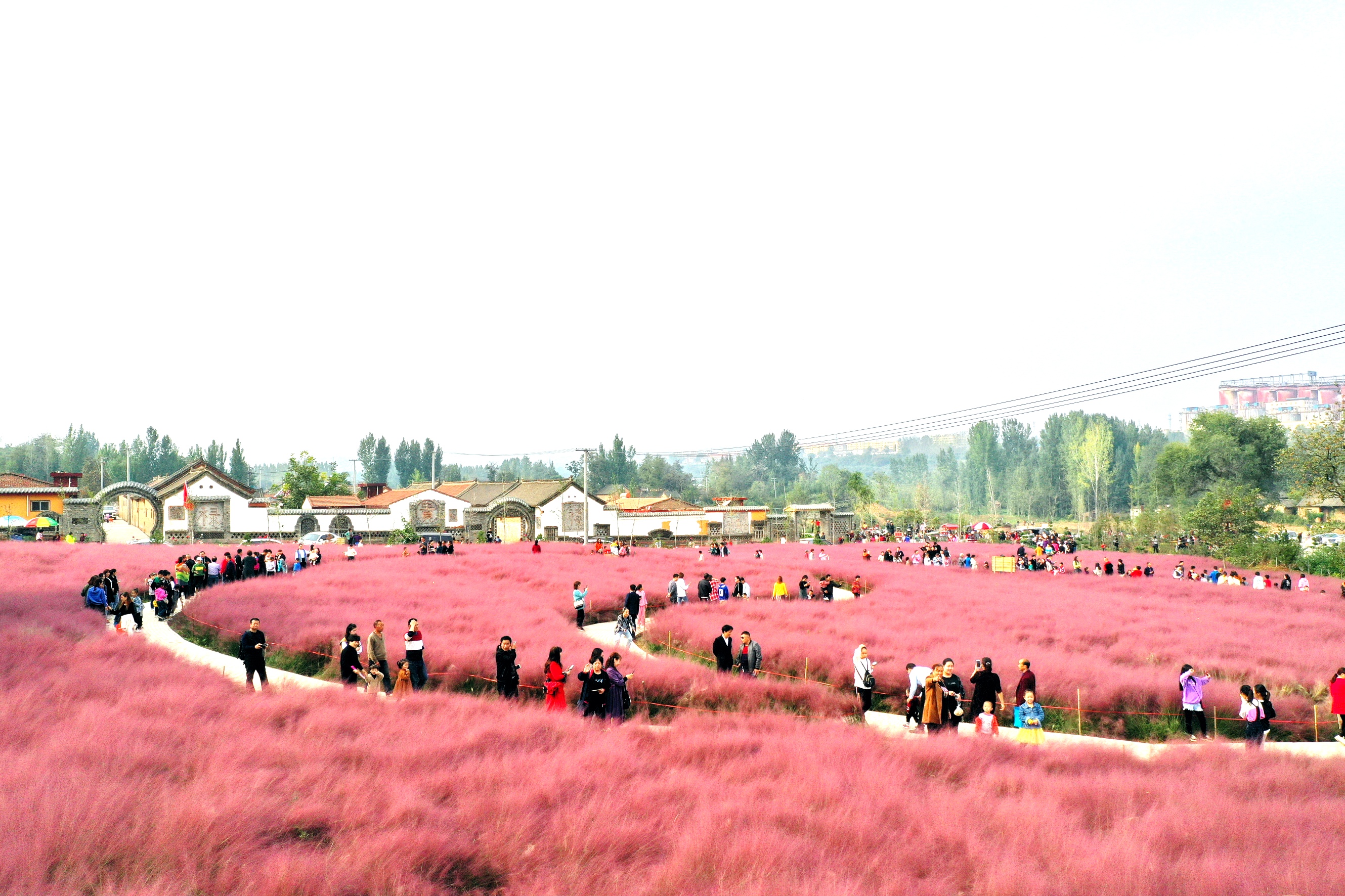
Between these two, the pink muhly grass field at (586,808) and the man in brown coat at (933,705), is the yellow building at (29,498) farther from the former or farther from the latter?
the man in brown coat at (933,705)

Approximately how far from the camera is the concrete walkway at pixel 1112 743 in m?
13.5

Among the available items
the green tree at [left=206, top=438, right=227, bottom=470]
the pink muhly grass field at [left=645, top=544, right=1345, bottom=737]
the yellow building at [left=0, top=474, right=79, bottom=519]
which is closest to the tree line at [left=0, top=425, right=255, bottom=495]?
the green tree at [left=206, top=438, right=227, bottom=470]

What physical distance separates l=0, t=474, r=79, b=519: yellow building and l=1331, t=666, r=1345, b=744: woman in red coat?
69.4 meters

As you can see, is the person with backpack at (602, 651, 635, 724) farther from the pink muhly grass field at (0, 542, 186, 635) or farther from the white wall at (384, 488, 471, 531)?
the white wall at (384, 488, 471, 531)

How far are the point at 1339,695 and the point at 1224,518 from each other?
49686mm

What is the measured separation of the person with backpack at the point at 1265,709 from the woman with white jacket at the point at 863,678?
22.1ft

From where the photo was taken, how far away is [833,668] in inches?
786

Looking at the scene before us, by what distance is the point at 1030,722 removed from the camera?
1450 cm

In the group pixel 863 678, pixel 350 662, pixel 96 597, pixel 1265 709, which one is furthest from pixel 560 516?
pixel 1265 709

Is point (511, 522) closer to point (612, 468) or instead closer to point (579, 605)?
point (579, 605)

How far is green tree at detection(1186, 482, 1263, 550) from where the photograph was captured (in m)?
57.0

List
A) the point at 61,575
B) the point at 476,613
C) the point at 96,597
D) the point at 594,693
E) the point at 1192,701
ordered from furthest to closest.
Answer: the point at 61,575
the point at 476,613
the point at 96,597
the point at 1192,701
the point at 594,693

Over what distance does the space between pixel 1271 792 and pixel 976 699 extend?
519 centimetres

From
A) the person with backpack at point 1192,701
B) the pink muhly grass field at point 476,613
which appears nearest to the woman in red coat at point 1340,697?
the person with backpack at point 1192,701
